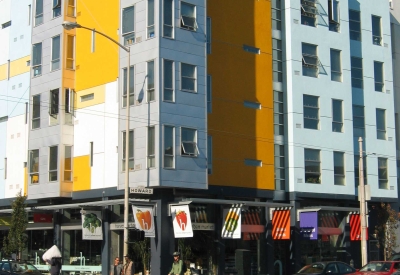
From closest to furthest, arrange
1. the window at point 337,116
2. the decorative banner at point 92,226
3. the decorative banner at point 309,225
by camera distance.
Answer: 1. the decorative banner at point 92,226
2. the decorative banner at point 309,225
3. the window at point 337,116

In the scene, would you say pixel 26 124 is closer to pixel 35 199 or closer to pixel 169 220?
pixel 35 199

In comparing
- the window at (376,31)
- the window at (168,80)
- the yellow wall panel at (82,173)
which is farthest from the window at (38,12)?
the window at (376,31)

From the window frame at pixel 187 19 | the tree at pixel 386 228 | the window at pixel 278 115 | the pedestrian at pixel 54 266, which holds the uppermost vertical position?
the window frame at pixel 187 19

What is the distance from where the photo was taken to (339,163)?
4181cm

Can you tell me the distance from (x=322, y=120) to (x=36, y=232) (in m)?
18.5

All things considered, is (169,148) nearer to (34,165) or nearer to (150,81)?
(150,81)

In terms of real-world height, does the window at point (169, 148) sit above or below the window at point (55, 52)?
below

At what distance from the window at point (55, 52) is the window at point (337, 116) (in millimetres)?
16530

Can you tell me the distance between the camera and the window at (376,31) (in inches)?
1780

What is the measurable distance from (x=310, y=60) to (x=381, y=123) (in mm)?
6850

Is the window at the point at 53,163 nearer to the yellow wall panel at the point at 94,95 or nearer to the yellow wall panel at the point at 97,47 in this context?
the yellow wall panel at the point at 94,95

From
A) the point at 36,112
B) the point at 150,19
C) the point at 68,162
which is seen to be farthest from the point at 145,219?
the point at 36,112

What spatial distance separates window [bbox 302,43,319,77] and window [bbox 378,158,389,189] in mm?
7297

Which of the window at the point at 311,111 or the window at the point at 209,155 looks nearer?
the window at the point at 209,155
